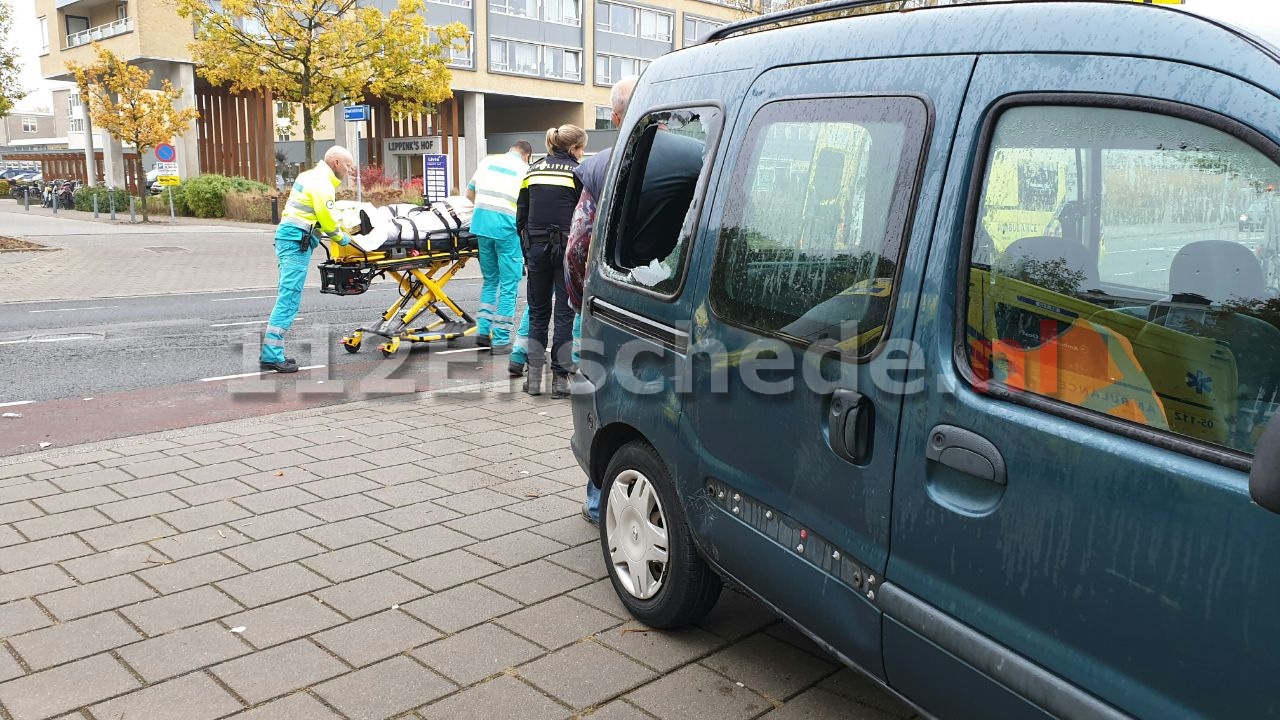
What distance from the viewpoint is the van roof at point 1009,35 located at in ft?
6.12

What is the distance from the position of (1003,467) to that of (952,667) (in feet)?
1.56

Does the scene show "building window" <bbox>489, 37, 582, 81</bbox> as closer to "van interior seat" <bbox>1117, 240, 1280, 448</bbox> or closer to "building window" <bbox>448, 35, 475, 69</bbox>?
"building window" <bbox>448, 35, 475, 69</bbox>

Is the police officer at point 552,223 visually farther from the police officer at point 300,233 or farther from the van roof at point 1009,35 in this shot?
the van roof at point 1009,35

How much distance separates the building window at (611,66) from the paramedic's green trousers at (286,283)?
1946 inches

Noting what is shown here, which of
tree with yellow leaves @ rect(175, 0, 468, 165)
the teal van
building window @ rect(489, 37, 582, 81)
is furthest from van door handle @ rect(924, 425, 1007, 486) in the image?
building window @ rect(489, 37, 582, 81)

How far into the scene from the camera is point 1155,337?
1.98 m

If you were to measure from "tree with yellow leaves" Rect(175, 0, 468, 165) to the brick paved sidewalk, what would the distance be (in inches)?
1006

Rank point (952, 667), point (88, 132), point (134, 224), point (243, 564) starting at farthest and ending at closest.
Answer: point (88, 132)
point (134, 224)
point (243, 564)
point (952, 667)

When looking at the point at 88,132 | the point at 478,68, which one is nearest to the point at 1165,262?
the point at 478,68

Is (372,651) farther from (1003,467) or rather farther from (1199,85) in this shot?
(1199,85)

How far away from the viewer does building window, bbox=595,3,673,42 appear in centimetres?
5553

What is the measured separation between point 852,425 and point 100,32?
51.6 m

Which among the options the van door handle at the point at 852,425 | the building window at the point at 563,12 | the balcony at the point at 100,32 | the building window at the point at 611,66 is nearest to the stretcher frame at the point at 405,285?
the van door handle at the point at 852,425

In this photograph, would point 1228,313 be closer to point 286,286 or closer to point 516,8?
point 286,286
